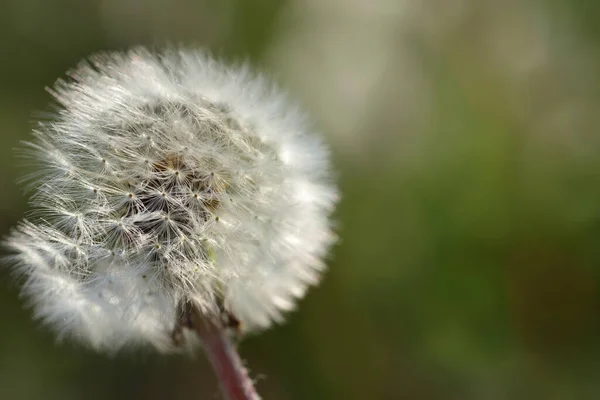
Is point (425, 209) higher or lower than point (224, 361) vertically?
higher

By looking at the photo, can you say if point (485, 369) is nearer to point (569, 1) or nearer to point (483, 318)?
point (483, 318)

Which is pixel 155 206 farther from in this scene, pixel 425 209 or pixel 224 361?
pixel 425 209

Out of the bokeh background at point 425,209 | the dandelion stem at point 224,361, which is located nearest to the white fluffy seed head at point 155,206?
the dandelion stem at point 224,361

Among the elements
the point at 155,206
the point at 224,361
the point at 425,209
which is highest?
the point at 425,209

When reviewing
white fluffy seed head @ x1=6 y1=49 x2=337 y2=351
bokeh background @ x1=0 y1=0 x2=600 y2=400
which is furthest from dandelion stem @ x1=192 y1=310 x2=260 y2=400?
bokeh background @ x1=0 y1=0 x2=600 y2=400

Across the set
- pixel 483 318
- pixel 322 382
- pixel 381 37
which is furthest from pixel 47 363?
pixel 381 37

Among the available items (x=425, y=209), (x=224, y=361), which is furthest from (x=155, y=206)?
(x=425, y=209)
